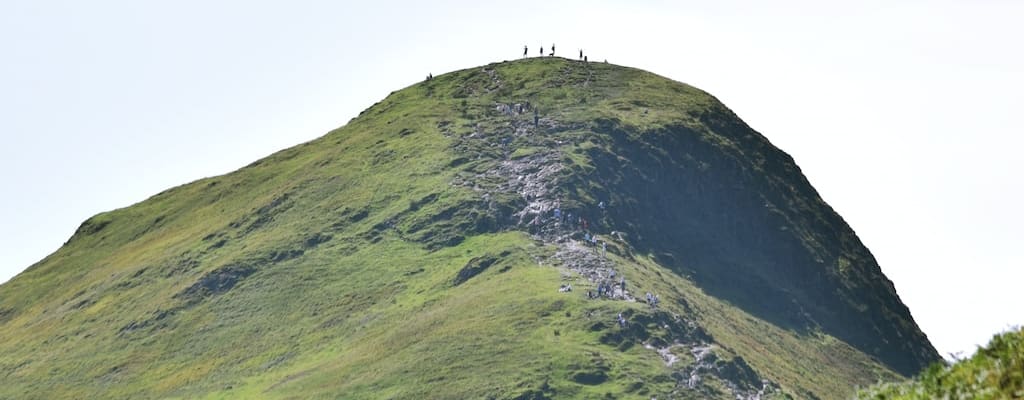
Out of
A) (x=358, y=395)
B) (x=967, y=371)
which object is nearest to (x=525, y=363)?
(x=358, y=395)

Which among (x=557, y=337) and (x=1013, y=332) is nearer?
(x=1013, y=332)

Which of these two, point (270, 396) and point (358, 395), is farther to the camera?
point (270, 396)

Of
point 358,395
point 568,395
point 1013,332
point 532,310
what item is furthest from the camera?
point 532,310

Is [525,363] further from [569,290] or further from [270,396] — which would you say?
[270,396]

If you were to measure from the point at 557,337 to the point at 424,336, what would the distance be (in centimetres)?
2030

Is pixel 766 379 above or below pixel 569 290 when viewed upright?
below

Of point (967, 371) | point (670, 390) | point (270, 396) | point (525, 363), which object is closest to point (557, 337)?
point (525, 363)

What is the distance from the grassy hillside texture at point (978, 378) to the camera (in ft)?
89.7

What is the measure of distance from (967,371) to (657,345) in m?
144

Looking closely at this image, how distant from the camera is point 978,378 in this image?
28359 mm

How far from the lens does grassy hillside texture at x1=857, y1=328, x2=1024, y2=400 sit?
27.3m

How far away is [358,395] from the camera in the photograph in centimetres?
17112

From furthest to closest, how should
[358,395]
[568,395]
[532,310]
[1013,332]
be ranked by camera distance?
[532,310] < [358,395] < [568,395] < [1013,332]

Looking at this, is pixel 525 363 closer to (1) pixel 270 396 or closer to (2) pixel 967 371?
(1) pixel 270 396
